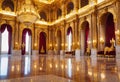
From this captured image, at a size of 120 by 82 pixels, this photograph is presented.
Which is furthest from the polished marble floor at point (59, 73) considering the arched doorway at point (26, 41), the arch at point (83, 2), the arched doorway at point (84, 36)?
the arched doorway at point (26, 41)

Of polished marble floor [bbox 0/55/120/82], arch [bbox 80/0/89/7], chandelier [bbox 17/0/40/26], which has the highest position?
arch [bbox 80/0/89/7]

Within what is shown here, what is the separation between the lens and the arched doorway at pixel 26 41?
24016 millimetres

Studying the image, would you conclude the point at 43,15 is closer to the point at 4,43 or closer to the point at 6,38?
the point at 6,38

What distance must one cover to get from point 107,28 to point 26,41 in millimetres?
14281

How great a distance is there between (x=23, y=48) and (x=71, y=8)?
31.0 feet

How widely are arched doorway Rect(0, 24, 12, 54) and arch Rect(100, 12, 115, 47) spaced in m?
13.4

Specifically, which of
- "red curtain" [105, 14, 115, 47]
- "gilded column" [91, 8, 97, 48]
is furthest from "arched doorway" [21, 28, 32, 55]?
"red curtain" [105, 14, 115, 47]

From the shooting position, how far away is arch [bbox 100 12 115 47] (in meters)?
16.0

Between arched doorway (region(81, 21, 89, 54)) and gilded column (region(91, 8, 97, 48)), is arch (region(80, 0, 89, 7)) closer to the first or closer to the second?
arched doorway (region(81, 21, 89, 54))

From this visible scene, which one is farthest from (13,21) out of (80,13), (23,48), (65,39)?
(80,13)

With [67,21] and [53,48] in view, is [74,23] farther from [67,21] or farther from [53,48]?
[53,48]

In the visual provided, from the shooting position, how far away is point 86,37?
2011 centimetres

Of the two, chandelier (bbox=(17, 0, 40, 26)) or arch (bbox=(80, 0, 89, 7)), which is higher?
arch (bbox=(80, 0, 89, 7))

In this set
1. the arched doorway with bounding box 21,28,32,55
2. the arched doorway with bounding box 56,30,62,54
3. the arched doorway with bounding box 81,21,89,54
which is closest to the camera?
the arched doorway with bounding box 81,21,89,54
